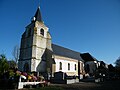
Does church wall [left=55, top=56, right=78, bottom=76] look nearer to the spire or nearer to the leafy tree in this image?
the spire

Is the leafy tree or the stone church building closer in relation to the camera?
the leafy tree

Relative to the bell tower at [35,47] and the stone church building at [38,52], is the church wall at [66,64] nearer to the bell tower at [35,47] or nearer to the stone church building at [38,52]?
the stone church building at [38,52]

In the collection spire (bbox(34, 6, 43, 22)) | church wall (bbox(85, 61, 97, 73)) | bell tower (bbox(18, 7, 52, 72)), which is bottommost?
church wall (bbox(85, 61, 97, 73))

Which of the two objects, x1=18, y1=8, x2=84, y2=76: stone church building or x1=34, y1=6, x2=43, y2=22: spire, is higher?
x1=34, y1=6, x2=43, y2=22: spire

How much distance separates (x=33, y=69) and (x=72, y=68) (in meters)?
14.3

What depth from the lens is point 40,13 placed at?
127 ft

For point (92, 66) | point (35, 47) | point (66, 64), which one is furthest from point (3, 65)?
point (92, 66)

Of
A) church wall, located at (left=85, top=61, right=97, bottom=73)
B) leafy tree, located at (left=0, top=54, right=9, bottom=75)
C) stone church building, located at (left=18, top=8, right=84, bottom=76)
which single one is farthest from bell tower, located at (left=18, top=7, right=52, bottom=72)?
church wall, located at (left=85, top=61, right=97, bottom=73)

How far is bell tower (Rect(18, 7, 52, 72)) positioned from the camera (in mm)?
31409

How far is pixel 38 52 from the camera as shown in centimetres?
3250

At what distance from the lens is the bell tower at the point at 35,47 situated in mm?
31409

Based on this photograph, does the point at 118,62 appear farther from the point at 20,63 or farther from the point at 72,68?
the point at 20,63

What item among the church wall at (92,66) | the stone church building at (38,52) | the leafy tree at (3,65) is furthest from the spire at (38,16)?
the church wall at (92,66)

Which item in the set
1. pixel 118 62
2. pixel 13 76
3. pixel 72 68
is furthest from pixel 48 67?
pixel 118 62
